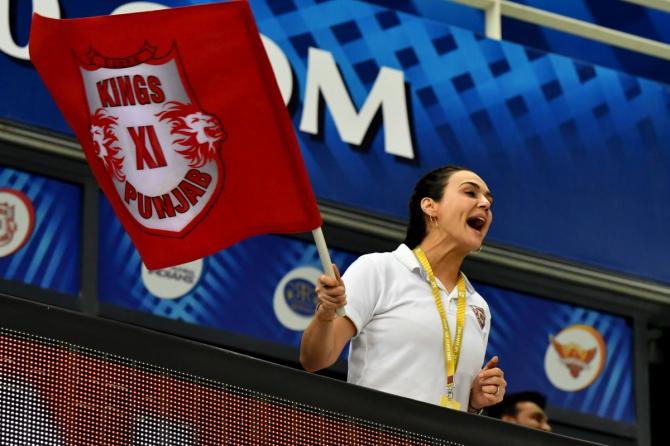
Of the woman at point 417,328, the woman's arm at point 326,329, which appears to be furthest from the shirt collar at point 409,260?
the woman's arm at point 326,329

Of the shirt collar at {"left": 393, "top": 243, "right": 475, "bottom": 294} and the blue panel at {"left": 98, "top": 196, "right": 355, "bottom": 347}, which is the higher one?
the blue panel at {"left": 98, "top": 196, "right": 355, "bottom": 347}

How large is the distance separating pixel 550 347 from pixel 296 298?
1.64 meters

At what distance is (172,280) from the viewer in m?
7.68

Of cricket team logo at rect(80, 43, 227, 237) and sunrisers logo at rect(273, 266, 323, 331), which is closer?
cricket team logo at rect(80, 43, 227, 237)

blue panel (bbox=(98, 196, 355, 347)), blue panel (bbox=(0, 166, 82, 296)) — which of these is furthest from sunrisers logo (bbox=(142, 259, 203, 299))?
blue panel (bbox=(0, 166, 82, 296))

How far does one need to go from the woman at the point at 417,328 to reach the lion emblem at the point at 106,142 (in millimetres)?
700

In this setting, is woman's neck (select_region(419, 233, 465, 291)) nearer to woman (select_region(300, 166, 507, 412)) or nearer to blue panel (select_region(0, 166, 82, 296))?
woman (select_region(300, 166, 507, 412))

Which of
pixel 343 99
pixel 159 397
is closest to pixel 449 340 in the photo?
pixel 159 397

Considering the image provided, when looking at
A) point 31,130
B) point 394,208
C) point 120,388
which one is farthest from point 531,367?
point 120,388

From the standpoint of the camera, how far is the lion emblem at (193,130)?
4.29 metres

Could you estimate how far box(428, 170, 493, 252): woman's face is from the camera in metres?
4.62

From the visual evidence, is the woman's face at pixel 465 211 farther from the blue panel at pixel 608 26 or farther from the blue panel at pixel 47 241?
the blue panel at pixel 608 26

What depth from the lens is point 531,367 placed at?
8.79 m

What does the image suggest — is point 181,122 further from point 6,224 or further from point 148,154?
point 6,224
